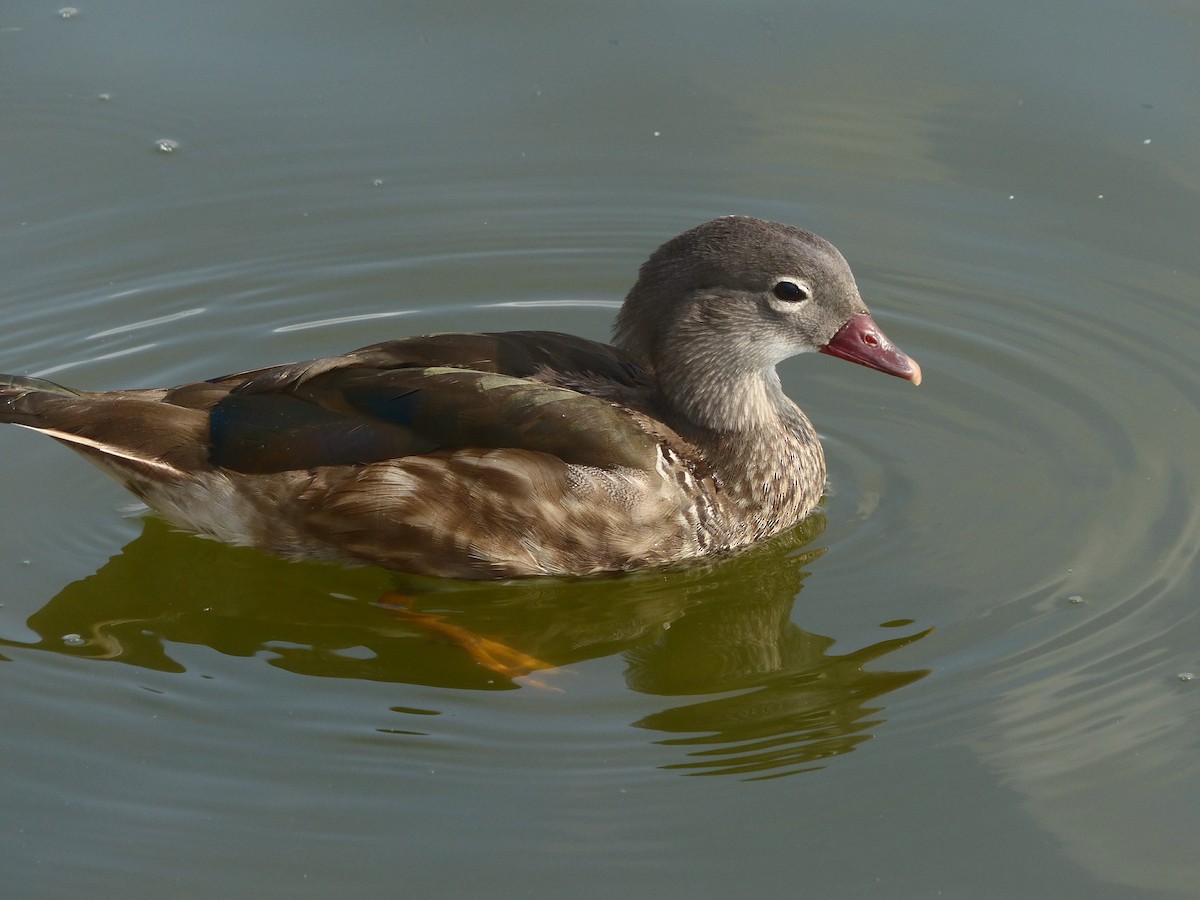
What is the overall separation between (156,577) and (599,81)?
456 centimetres

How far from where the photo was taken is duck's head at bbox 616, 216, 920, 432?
7.43 meters

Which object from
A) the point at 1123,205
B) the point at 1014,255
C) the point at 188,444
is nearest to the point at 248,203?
the point at 188,444

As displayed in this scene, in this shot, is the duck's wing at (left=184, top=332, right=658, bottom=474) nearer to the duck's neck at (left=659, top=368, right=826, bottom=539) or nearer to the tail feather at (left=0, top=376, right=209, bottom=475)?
the tail feather at (left=0, top=376, right=209, bottom=475)

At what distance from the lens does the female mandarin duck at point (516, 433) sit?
7191 mm

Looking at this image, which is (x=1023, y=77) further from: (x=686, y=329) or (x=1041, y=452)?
(x=686, y=329)

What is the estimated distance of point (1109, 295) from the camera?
910 centimetres

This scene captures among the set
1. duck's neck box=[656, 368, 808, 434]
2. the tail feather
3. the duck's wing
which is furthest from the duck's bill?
the tail feather

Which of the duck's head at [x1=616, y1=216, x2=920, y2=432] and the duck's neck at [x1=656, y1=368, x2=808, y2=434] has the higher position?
the duck's head at [x1=616, y1=216, x2=920, y2=432]

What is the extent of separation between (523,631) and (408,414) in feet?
3.38

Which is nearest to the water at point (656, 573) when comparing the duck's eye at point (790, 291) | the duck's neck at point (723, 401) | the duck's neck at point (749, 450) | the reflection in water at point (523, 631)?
the reflection in water at point (523, 631)

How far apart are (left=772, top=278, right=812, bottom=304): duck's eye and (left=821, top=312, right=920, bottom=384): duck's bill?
26 centimetres

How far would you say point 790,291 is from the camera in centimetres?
746

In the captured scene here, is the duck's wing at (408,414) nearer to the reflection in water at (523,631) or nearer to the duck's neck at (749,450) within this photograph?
the duck's neck at (749,450)

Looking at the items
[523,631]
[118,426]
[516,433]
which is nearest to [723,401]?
[516,433]
